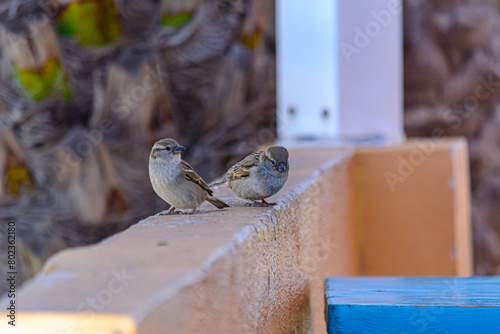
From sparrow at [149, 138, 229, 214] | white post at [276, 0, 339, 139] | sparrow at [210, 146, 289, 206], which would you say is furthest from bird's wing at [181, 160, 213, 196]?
white post at [276, 0, 339, 139]

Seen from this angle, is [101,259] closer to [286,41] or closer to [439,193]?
[439,193]

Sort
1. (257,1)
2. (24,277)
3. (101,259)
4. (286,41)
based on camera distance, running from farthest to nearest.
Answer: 1. (257,1)
2. (24,277)
3. (286,41)
4. (101,259)

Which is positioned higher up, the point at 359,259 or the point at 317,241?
the point at 317,241

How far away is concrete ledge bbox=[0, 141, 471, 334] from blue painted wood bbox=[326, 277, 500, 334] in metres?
0.21

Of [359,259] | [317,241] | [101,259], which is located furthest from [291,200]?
[359,259]

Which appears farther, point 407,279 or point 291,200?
point 407,279

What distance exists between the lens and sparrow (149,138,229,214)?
8.54ft

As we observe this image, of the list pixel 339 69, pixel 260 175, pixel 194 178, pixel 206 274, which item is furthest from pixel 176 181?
pixel 339 69

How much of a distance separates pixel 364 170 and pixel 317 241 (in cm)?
173

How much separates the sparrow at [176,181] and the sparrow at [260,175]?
0.12 meters

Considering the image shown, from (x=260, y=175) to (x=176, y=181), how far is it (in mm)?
343

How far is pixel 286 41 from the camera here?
5.07 m

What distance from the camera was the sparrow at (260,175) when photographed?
8.36ft

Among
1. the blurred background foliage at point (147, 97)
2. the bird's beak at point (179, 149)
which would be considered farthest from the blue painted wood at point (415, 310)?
the blurred background foliage at point (147, 97)
